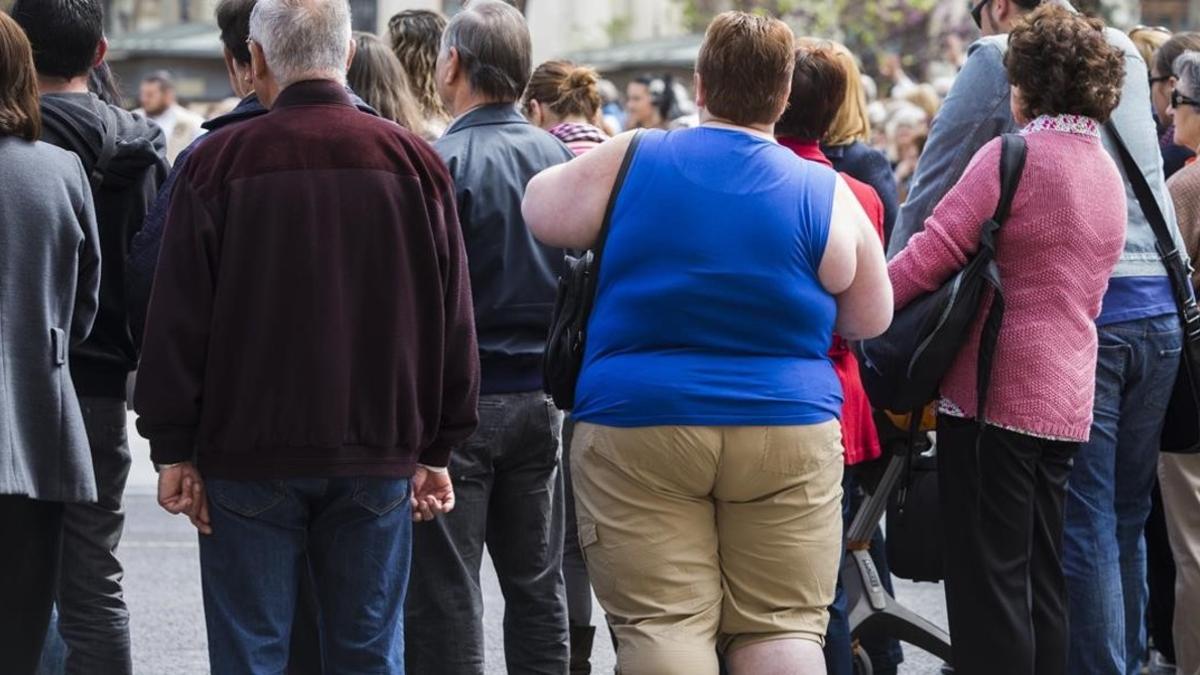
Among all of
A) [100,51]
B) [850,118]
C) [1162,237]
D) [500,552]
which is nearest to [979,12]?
[850,118]

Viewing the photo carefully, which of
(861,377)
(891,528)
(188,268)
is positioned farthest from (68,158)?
(891,528)

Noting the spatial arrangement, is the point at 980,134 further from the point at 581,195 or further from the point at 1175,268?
the point at 581,195

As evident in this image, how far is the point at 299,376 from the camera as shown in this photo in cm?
427

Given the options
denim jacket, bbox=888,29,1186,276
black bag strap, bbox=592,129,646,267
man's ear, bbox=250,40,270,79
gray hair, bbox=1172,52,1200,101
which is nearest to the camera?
man's ear, bbox=250,40,270,79

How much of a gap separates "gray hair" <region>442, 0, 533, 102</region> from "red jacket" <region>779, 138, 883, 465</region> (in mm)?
750

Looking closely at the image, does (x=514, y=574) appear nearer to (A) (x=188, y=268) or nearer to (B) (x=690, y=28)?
(A) (x=188, y=268)

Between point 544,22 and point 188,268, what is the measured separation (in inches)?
1770

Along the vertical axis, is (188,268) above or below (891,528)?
above

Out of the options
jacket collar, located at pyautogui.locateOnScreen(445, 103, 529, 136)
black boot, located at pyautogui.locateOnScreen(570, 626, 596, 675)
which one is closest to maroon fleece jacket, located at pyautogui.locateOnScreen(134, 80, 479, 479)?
jacket collar, located at pyautogui.locateOnScreen(445, 103, 529, 136)

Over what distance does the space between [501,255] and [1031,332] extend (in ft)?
4.46

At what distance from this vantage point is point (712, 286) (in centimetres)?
448

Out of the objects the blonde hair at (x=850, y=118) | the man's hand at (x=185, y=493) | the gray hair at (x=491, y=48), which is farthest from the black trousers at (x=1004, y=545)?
the man's hand at (x=185, y=493)

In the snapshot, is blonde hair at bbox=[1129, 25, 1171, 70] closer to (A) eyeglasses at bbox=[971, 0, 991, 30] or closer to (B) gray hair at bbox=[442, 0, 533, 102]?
(A) eyeglasses at bbox=[971, 0, 991, 30]

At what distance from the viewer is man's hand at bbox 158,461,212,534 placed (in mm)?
4324
